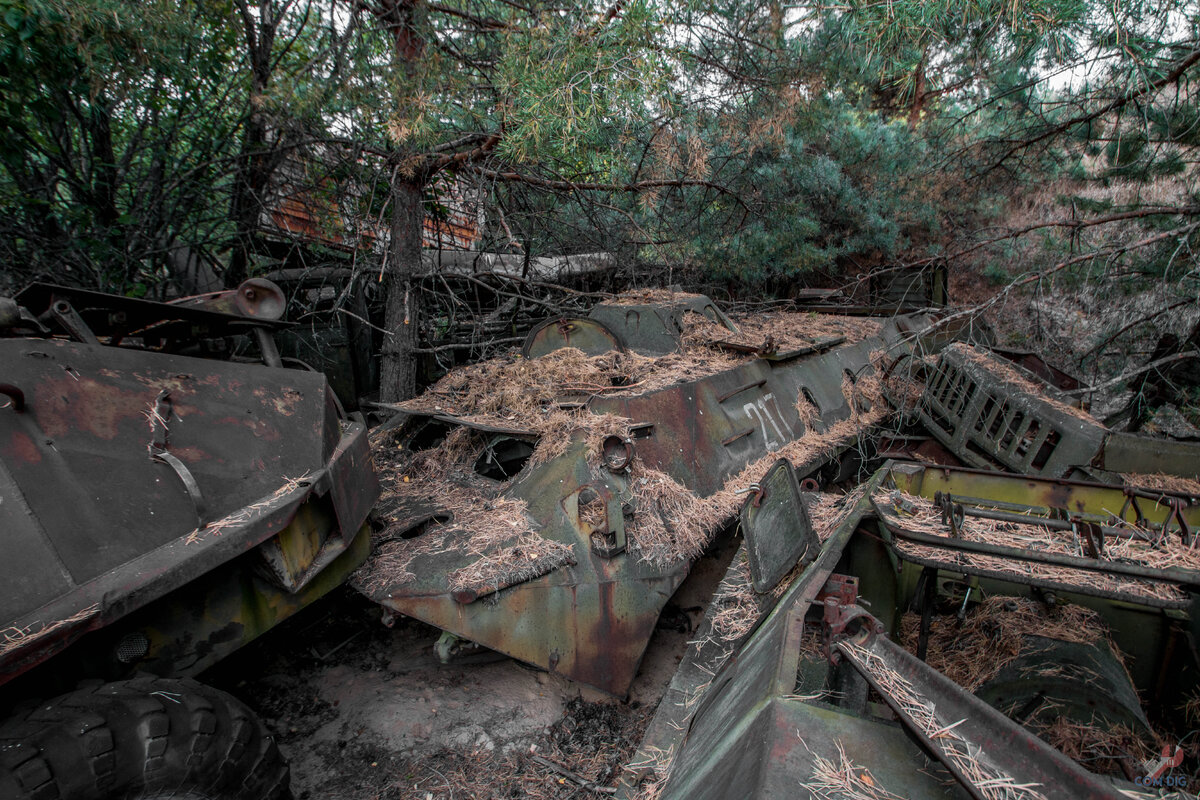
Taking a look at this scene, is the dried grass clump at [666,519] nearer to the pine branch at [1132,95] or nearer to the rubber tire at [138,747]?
the rubber tire at [138,747]

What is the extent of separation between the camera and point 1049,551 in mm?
2389

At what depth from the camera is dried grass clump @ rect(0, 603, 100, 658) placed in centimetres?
203

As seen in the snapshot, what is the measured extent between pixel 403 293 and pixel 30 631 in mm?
5225

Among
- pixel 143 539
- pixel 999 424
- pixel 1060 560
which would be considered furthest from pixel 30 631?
pixel 999 424

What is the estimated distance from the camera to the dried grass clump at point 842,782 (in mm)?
1673

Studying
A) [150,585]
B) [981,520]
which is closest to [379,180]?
[150,585]

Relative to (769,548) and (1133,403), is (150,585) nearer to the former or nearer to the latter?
(769,548)

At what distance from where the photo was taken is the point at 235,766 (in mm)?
2619

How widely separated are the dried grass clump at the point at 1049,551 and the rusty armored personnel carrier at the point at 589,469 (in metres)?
0.81

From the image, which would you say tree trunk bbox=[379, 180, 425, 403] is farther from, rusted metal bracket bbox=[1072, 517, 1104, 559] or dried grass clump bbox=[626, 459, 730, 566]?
rusted metal bracket bbox=[1072, 517, 1104, 559]

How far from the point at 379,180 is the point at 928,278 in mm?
10597

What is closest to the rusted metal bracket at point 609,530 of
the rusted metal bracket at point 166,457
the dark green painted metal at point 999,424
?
the rusted metal bracket at point 166,457

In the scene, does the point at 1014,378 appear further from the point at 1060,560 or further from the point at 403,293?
the point at 403,293

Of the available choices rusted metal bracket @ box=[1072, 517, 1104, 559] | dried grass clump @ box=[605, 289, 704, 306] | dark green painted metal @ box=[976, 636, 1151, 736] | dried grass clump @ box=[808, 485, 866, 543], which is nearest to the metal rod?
rusted metal bracket @ box=[1072, 517, 1104, 559]
